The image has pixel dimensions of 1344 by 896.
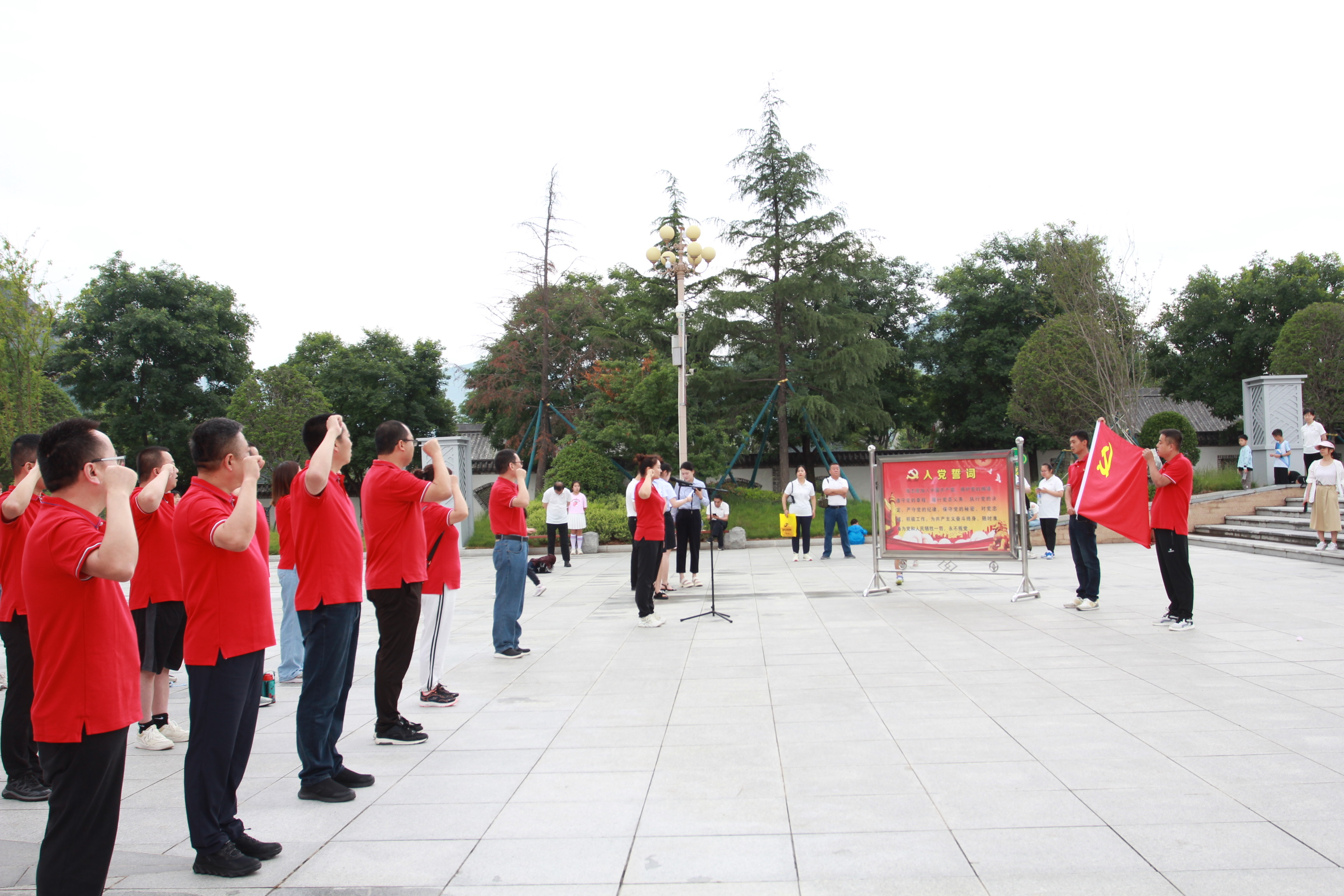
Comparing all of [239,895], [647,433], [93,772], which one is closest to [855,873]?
[239,895]

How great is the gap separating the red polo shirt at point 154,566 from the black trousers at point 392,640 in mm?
1240

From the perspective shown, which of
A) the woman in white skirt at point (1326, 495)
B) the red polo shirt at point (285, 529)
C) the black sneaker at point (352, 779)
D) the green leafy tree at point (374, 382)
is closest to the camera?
the black sneaker at point (352, 779)

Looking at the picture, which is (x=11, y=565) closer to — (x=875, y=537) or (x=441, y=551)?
(x=441, y=551)

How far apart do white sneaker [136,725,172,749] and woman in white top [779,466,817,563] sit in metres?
10.9

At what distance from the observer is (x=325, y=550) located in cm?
401

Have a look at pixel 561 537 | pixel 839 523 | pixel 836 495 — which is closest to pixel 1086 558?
pixel 836 495

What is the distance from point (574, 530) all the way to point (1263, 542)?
41.7ft

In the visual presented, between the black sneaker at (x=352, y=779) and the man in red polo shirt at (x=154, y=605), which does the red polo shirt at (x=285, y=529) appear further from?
the black sneaker at (x=352, y=779)

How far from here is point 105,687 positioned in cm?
265

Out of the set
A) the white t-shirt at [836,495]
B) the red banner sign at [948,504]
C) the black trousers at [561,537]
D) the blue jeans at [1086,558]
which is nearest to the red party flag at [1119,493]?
the blue jeans at [1086,558]

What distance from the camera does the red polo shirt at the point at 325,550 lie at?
3971 millimetres

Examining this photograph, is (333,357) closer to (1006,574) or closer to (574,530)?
(574,530)

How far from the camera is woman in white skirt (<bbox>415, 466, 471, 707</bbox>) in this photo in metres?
5.60

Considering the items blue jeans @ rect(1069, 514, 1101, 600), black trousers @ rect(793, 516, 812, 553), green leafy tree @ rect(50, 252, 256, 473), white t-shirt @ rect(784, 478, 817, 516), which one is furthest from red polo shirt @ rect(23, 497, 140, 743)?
green leafy tree @ rect(50, 252, 256, 473)
